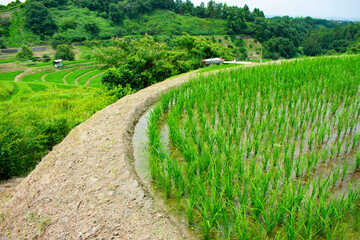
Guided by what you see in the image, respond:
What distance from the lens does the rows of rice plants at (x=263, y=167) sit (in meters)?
1.97

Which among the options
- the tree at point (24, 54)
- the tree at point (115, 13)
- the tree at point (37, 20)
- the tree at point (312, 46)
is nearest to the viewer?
the tree at point (24, 54)

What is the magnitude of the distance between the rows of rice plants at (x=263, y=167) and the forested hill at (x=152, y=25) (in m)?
54.2

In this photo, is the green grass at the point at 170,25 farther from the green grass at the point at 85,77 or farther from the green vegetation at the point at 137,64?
the green vegetation at the point at 137,64

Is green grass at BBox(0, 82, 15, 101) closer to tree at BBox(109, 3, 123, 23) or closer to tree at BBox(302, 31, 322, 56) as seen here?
tree at BBox(109, 3, 123, 23)

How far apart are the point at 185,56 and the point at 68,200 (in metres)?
19.2

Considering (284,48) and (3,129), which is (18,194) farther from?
(284,48)

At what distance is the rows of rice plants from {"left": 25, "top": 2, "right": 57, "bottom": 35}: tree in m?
68.9

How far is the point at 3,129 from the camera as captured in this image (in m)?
4.41

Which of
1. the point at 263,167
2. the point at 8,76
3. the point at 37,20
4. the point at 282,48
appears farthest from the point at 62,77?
the point at 282,48

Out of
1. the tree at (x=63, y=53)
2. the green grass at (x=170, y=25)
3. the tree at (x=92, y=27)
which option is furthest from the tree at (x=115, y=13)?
the tree at (x=63, y=53)

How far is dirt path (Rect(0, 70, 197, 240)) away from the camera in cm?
228

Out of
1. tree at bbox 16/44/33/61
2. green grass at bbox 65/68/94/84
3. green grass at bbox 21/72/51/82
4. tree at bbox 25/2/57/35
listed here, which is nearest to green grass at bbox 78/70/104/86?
green grass at bbox 65/68/94/84

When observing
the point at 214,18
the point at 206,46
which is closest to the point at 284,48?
the point at 214,18

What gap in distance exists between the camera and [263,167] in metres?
2.77
